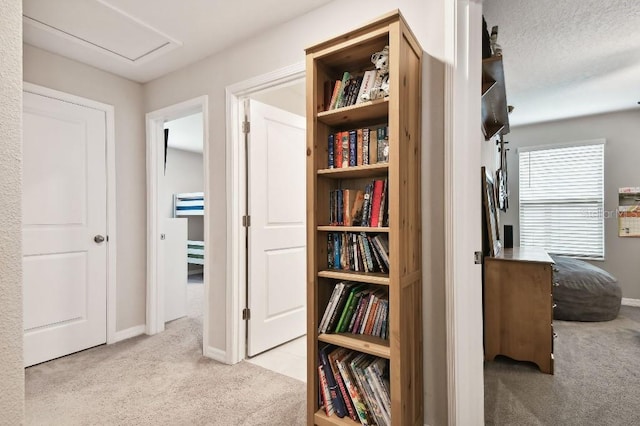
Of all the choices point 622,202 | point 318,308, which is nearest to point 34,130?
point 318,308

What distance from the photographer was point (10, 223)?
2.62ft

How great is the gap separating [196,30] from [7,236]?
6.58 feet

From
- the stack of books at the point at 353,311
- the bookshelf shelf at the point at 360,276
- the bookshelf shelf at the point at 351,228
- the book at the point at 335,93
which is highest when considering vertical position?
the book at the point at 335,93

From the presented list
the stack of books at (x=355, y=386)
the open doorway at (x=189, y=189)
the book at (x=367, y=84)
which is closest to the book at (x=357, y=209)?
the book at (x=367, y=84)

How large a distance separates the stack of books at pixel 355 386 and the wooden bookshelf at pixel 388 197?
47 mm

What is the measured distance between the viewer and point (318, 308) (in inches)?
67.7

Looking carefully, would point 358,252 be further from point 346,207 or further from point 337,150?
point 337,150

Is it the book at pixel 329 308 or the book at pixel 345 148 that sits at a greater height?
the book at pixel 345 148

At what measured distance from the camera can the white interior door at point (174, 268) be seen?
3.52 metres

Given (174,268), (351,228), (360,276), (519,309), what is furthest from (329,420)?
(174,268)

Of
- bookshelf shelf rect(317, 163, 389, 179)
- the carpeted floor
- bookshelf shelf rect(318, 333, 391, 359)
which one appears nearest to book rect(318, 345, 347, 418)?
bookshelf shelf rect(318, 333, 391, 359)

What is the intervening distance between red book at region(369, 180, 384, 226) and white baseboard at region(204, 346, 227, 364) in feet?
5.49

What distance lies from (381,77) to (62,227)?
8.75 feet

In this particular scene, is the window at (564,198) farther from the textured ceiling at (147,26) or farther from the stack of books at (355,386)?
the stack of books at (355,386)
